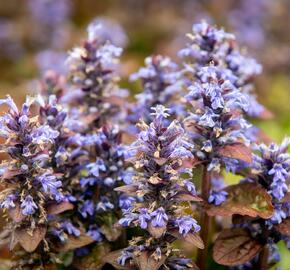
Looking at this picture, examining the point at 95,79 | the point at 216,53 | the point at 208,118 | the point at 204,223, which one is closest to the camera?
the point at 208,118

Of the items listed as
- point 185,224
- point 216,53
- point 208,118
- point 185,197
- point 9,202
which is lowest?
point 9,202

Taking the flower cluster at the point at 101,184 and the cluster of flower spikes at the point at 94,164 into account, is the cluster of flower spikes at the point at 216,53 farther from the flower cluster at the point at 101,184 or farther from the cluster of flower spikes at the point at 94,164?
the flower cluster at the point at 101,184

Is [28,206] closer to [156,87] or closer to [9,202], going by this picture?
[9,202]

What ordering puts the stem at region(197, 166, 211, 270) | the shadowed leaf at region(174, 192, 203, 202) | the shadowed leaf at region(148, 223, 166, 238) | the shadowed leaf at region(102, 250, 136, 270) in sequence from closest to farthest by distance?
the shadowed leaf at region(148, 223, 166, 238) → the shadowed leaf at region(174, 192, 203, 202) → the shadowed leaf at region(102, 250, 136, 270) → the stem at region(197, 166, 211, 270)

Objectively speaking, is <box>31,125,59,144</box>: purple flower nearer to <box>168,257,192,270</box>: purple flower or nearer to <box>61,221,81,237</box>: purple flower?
<box>61,221,81,237</box>: purple flower

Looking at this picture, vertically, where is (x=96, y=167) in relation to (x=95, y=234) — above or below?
above

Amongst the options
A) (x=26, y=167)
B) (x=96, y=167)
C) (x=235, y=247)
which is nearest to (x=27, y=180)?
(x=26, y=167)

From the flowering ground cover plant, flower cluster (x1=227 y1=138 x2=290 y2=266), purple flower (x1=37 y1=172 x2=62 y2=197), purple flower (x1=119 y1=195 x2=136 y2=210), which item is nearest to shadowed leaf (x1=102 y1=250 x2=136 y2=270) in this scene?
the flowering ground cover plant

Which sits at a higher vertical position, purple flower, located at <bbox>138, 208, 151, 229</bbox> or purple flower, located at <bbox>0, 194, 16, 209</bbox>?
purple flower, located at <bbox>138, 208, 151, 229</bbox>

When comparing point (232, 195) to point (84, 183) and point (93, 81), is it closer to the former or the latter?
point (84, 183)
